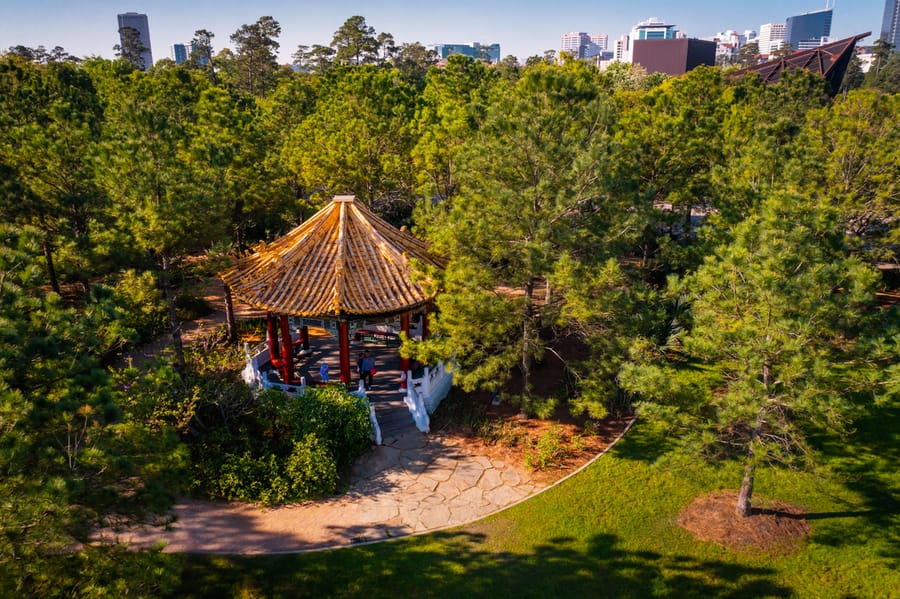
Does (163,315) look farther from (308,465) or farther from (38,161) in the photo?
(308,465)

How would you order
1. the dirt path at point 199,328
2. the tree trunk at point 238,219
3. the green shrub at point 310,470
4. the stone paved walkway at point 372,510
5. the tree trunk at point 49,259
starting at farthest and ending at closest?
the tree trunk at point 238,219
the tree trunk at point 49,259
the dirt path at point 199,328
the green shrub at point 310,470
the stone paved walkway at point 372,510

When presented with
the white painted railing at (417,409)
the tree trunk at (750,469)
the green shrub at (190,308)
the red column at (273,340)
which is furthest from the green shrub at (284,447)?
the green shrub at (190,308)

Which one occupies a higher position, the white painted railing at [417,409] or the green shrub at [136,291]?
the green shrub at [136,291]

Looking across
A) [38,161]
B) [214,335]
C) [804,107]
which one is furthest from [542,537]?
[804,107]

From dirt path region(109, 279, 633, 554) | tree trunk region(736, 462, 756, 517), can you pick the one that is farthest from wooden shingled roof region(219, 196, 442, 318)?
tree trunk region(736, 462, 756, 517)

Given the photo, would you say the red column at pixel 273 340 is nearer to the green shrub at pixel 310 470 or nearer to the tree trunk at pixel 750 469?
the green shrub at pixel 310 470
